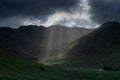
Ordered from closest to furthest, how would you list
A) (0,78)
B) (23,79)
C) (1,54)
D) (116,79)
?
(0,78) → (23,79) → (116,79) → (1,54)

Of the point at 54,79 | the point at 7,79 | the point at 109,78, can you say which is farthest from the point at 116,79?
the point at 7,79

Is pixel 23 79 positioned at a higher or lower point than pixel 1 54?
lower

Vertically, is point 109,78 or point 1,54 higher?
point 1,54

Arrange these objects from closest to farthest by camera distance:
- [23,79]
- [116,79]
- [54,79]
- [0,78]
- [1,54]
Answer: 1. [0,78]
2. [23,79]
3. [54,79]
4. [116,79]
5. [1,54]

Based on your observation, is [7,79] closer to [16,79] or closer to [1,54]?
[16,79]

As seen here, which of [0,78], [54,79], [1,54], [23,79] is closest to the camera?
[0,78]

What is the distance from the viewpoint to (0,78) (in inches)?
3578

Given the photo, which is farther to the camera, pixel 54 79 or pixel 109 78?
pixel 109 78

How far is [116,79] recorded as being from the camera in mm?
137375

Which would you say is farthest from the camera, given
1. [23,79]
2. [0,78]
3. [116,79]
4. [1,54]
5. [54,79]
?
[1,54]

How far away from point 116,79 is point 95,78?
441 inches

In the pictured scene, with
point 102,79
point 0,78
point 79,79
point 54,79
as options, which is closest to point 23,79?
point 0,78

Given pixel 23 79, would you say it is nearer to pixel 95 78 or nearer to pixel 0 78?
pixel 0 78

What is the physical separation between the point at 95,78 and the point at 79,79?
10.6 meters
